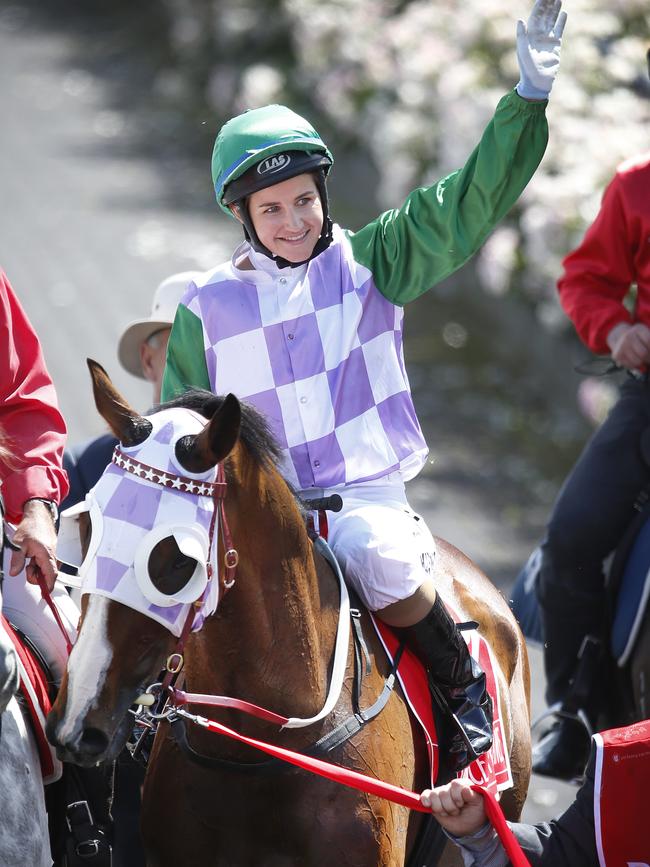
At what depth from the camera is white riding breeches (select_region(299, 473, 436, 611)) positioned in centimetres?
307

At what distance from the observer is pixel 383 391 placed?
3295mm

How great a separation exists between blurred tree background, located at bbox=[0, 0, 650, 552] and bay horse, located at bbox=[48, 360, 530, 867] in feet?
15.6

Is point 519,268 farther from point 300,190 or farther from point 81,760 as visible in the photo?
point 81,760

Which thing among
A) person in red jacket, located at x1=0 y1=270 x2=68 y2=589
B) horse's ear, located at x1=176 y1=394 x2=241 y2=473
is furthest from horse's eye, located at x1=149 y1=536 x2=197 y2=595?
person in red jacket, located at x1=0 y1=270 x2=68 y2=589

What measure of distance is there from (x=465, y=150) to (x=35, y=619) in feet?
21.0

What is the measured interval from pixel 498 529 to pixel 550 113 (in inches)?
104

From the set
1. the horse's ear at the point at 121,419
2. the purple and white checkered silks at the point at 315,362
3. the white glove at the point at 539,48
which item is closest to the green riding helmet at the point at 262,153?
the purple and white checkered silks at the point at 315,362

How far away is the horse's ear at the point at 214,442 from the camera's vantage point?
8.34 feet

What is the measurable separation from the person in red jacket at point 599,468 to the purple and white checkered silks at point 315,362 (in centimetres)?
131

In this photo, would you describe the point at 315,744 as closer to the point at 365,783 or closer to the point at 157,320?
the point at 365,783

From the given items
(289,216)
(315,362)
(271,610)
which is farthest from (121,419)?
(289,216)

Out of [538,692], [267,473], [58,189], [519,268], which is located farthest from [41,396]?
[58,189]

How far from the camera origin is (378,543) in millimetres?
3076

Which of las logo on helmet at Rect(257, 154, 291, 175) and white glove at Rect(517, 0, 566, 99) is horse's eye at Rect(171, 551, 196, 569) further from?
white glove at Rect(517, 0, 566, 99)
